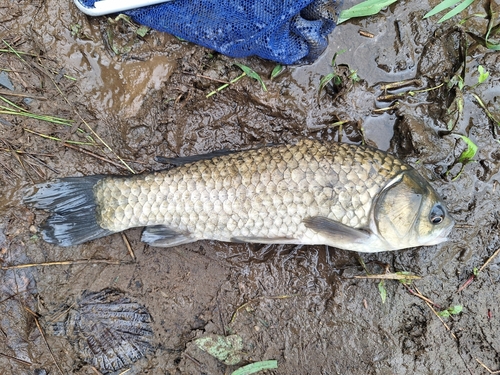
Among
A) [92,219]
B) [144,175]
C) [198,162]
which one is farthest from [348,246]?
[92,219]

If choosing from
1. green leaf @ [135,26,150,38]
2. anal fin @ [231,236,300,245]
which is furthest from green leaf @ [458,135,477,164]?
green leaf @ [135,26,150,38]

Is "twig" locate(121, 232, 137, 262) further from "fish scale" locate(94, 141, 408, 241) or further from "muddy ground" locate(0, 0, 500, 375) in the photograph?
"fish scale" locate(94, 141, 408, 241)

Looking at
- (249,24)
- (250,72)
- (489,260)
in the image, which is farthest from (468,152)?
(249,24)

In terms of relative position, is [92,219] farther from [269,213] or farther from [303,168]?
[303,168]

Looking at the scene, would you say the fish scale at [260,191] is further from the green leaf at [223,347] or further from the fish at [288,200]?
the green leaf at [223,347]

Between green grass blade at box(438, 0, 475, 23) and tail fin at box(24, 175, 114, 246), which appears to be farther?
green grass blade at box(438, 0, 475, 23)

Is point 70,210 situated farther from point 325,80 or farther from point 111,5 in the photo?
point 325,80

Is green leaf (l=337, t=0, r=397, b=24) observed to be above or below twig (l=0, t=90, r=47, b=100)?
above
